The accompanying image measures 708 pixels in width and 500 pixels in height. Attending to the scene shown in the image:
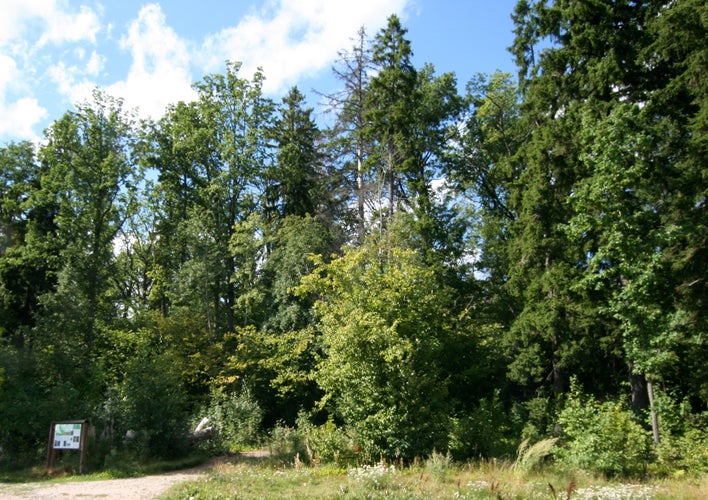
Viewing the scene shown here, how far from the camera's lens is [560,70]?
61.3 feet

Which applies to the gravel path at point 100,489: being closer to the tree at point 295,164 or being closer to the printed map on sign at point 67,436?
the printed map on sign at point 67,436

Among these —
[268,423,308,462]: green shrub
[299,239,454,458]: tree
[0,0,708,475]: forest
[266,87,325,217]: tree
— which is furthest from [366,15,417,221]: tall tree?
[268,423,308,462]: green shrub

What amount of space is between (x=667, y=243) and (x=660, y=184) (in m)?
1.89

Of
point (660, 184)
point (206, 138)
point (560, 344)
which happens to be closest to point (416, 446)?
point (560, 344)

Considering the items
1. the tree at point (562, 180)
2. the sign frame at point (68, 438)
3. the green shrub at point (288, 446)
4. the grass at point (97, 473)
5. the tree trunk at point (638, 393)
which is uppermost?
the tree at point (562, 180)

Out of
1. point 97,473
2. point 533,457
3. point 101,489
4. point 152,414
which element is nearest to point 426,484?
point 533,457

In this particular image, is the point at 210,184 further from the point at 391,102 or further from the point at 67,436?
the point at 67,436

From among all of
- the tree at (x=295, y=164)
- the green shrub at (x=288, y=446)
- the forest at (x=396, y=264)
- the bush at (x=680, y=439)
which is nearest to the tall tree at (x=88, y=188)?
the forest at (x=396, y=264)

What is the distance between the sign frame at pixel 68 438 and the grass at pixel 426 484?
3.83 metres

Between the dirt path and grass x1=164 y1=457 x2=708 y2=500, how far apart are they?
2.39 ft

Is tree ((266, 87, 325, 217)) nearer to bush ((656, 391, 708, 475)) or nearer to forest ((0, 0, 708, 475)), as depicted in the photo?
forest ((0, 0, 708, 475))

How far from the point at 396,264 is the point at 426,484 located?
9.32 m

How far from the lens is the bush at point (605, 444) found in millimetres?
11469

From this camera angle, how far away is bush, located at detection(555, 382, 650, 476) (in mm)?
11469
